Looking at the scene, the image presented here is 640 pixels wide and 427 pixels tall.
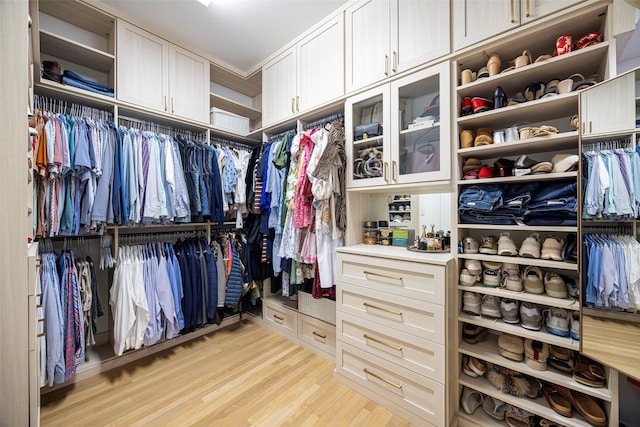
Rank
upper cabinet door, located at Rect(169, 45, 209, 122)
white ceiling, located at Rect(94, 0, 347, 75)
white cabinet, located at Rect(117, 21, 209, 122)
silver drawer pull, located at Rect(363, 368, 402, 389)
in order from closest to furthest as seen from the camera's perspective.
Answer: silver drawer pull, located at Rect(363, 368, 402, 389), white ceiling, located at Rect(94, 0, 347, 75), white cabinet, located at Rect(117, 21, 209, 122), upper cabinet door, located at Rect(169, 45, 209, 122)

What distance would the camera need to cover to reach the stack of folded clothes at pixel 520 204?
3.88 ft

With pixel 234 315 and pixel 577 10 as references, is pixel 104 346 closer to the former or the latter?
pixel 234 315

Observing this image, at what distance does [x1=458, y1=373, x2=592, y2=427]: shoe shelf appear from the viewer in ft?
3.72

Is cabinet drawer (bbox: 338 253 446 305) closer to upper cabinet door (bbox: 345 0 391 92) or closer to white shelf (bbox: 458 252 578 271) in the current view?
white shelf (bbox: 458 252 578 271)

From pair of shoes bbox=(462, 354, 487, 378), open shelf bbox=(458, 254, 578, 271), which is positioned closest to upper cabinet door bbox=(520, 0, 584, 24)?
open shelf bbox=(458, 254, 578, 271)

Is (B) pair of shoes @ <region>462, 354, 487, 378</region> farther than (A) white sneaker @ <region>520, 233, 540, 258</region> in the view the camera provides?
Yes

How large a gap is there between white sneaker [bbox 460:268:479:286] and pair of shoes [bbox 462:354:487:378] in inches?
17.9

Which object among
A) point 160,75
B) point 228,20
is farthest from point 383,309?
point 160,75

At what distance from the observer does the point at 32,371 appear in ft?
2.84

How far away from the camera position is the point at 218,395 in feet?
5.37

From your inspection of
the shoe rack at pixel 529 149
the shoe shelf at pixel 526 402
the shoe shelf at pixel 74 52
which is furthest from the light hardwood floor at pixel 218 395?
the shoe shelf at pixel 74 52

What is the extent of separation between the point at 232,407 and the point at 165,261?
1208mm

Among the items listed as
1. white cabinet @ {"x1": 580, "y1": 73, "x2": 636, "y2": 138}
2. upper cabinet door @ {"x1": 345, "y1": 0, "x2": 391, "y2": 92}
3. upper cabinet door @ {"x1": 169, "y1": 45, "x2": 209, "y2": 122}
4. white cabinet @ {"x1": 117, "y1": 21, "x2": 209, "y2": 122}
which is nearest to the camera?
white cabinet @ {"x1": 580, "y1": 73, "x2": 636, "y2": 138}

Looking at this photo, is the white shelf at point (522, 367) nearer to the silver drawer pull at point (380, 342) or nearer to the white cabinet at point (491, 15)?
the silver drawer pull at point (380, 342)
